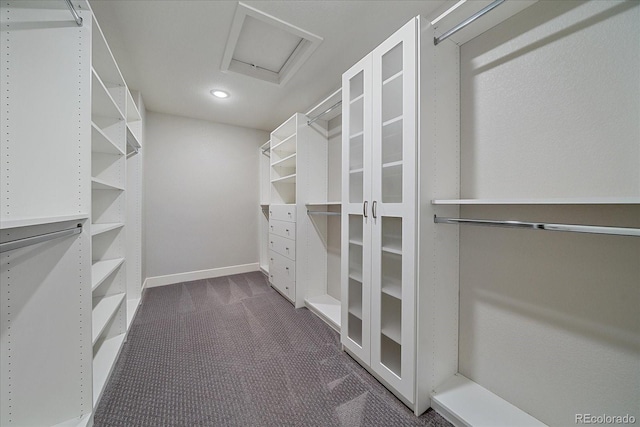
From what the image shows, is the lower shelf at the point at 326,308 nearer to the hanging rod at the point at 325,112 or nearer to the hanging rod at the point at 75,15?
the hanging rod at the point at 325,112

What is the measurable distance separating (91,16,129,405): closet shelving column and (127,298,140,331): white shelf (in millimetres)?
297

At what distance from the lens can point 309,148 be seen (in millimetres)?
2855

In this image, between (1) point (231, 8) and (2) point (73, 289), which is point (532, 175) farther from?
(2) point (73, 289)

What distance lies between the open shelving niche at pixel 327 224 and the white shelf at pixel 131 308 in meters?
1.78

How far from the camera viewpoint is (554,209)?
1.18m

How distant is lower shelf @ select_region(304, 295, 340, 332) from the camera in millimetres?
2334

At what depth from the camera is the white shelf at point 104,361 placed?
4.80ft

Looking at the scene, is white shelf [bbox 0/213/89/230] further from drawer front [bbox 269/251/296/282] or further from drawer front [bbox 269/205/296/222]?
Result: drawer front [bbox 269/251/296/282]

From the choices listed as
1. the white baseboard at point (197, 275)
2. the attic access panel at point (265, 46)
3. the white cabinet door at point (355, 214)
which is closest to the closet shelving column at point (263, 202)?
the white baseboard at point (197, 275)

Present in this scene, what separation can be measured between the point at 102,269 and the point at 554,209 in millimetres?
2974

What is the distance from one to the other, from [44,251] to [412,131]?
6.41 feet

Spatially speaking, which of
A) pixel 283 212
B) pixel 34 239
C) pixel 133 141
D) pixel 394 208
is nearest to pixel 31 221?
pixel 34 239

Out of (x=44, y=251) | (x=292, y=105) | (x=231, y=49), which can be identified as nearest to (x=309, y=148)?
(x=292, y=105)

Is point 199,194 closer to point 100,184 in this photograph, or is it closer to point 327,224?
point 100,184
